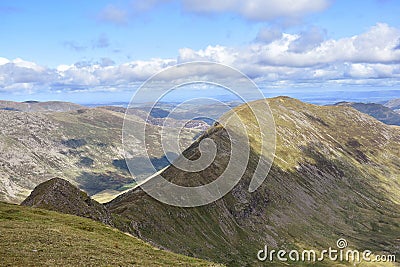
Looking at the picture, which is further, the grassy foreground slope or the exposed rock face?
the exposed rock face

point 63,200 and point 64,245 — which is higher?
point 64,245

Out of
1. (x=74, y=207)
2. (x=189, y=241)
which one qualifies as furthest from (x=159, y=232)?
(x=74, y=207)

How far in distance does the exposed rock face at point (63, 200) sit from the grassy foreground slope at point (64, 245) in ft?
69.1

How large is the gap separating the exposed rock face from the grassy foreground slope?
21.1m

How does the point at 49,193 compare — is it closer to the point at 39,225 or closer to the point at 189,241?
the point at 39,225

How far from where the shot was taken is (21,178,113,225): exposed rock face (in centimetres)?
9538

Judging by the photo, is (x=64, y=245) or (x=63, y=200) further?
(x=63, y=200)

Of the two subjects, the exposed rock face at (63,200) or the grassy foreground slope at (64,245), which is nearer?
the grassy foreground slope at (64,245)

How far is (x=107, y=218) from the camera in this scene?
106 meters

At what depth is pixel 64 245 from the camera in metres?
51.8

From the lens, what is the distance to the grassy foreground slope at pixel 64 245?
4506 cm

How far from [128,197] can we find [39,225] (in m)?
123

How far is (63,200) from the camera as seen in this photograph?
97062 millimetres

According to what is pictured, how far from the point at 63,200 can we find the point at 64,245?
48.3 metres
